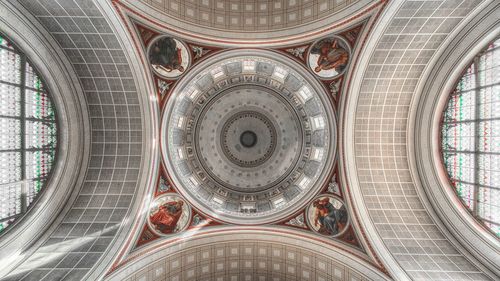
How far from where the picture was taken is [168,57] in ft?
55.2

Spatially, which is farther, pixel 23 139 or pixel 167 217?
pixel 167 217

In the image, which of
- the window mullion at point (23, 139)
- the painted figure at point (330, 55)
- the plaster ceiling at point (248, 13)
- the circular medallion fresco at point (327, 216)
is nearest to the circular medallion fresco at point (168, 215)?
the window mullion at point (23, 139)

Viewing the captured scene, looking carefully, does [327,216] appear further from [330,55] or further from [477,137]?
[330,55]

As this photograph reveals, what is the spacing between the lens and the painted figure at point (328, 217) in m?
17.7

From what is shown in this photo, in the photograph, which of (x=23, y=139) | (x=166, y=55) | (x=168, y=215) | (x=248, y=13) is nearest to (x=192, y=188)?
(x=168, y=215)

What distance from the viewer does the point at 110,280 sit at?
49.3 ft

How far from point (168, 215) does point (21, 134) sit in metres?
9.07

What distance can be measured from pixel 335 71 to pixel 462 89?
6677 mm

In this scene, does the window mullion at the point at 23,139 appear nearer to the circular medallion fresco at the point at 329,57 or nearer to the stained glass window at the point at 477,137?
the circular medallion fresco at the point at 329,57

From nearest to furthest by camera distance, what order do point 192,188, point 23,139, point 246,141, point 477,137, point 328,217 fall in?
point 477,137 → point 23,139 → point 328,217 → point 192,188 → point 246,141

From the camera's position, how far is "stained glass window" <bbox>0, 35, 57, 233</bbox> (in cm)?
1390

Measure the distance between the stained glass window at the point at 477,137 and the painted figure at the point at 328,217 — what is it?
6.45 m

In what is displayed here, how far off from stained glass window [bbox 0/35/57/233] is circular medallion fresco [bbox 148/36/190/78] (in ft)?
20.3

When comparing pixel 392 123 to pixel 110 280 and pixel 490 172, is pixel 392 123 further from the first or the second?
pixel 110 280
